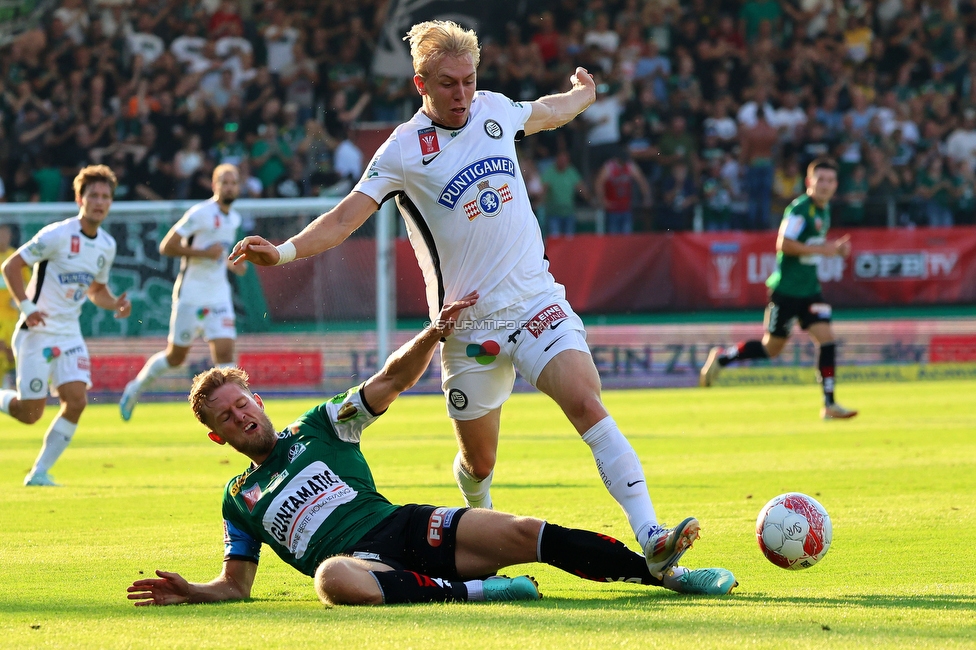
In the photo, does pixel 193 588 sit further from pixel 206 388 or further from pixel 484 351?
pixel 484 351

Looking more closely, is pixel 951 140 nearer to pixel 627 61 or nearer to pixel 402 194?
pixel 627 61

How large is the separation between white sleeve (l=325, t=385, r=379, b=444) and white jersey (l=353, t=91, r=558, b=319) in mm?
717

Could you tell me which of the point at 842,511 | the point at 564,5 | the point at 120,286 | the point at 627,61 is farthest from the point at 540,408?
the point at 564,5

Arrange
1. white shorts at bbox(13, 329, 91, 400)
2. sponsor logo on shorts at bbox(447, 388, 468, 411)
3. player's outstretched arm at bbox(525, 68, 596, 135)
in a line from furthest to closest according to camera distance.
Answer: white shorts at bbox(13, 329, 91, 400), player's outstretched arm at bbox(525, 68, 596, 135), sponsor logo on shorts at bbox(447, 388, 468, 411)

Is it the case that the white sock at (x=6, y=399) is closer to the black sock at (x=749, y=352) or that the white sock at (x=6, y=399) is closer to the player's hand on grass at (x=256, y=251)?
the player's hand on grass at (x=256, y=251)

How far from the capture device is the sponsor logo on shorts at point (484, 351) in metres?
5.69

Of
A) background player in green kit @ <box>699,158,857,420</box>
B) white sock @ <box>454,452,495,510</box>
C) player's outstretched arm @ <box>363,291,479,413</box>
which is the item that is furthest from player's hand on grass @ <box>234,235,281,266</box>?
background player in green kit @ <box>699,158,857,420</box>

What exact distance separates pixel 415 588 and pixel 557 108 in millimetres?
2553

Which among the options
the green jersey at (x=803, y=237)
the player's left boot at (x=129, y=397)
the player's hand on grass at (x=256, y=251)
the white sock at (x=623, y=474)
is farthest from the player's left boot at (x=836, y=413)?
the player's hand on grass at (x=256, y=251)

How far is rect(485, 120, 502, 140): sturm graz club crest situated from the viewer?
5.94 m

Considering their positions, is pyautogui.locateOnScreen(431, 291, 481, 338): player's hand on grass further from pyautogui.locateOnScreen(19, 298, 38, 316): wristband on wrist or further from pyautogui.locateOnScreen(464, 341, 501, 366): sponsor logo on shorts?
pyautogui.locateOnScreen(19, 298, 38, 316): wristband on wrist

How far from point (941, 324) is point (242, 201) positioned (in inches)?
410

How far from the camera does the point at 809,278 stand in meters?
13.5

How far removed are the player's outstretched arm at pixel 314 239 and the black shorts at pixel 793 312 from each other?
8608 mm
